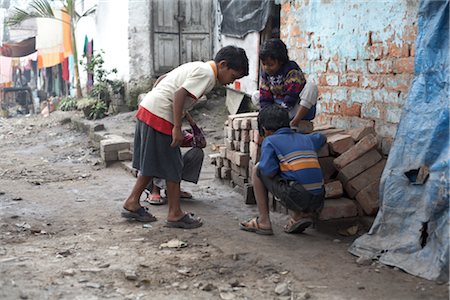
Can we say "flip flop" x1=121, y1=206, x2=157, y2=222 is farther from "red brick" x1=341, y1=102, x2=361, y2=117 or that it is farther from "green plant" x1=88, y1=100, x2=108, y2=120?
"green plant" x1=88, y1=100, x2=108, y2=120

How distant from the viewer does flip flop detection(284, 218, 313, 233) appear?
3867mm

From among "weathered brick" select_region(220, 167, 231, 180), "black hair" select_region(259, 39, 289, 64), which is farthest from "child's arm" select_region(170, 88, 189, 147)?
"weathered brick" select_region(220, 167, 231, 180)

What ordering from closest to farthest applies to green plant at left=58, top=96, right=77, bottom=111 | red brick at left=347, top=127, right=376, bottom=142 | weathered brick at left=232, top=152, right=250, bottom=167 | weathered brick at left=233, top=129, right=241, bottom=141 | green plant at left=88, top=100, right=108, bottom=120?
red brick at left=347, top=127, right=376, bottom=142
weathered brick at left=232, top=152, right=250, bottom=167
weathered brick at left=233, top=129, right=241, bottom=141
green plant at left=88, top=100, right=108, bottom=120
green plant at left=58, top=96, right=77, bottom=111

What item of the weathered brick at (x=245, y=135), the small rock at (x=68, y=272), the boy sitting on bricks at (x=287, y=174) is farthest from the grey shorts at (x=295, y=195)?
the small rock at (x=68, y=272)

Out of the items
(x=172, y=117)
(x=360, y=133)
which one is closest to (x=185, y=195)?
(x=172, y=117)

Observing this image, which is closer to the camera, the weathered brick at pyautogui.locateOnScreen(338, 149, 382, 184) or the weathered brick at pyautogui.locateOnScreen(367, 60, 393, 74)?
the weathered brick at pyautogui.locateOnScreen(338, 149, 382, 184)

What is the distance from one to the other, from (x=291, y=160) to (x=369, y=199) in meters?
0.74

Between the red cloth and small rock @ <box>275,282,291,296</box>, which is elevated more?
the red cloth

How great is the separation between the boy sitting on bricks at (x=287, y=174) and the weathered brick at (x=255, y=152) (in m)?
0.65

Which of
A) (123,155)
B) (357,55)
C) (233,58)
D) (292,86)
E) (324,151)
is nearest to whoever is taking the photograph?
(233,58)

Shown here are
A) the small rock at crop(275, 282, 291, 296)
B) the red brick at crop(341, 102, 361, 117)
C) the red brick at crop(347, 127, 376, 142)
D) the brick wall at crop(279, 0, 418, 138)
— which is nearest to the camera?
the small rock at crop(275, 282, 291, 296)

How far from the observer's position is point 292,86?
4.46 meters

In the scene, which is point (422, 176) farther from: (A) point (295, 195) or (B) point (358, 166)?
(B) point (358, 166)

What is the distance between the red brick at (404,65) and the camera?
4133 millimetres
